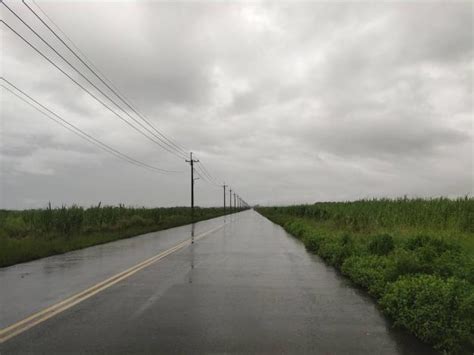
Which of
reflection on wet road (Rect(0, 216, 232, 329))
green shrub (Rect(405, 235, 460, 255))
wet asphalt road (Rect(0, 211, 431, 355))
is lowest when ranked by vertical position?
wet asphalt road (Rect(0, 211, 431, 355))

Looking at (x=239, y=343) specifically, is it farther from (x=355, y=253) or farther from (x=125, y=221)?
(x=125, y=221)

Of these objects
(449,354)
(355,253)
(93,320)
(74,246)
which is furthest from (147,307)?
(74,246)

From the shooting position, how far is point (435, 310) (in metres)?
5.89

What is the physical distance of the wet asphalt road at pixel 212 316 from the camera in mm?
5199

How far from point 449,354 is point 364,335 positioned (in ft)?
3.48

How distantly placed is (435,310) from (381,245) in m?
6.34

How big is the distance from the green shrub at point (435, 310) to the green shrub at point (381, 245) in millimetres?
4748

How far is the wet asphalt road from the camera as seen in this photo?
5.20 m

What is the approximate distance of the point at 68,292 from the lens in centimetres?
834

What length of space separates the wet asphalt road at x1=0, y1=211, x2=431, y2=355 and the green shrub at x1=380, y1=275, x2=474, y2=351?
0.85ft

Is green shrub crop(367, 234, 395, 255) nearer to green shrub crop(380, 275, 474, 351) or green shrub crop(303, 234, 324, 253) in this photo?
green shrub crop(303, 234, 324, 253)

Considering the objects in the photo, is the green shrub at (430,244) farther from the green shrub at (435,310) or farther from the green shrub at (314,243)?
the green shrub at (314,243)

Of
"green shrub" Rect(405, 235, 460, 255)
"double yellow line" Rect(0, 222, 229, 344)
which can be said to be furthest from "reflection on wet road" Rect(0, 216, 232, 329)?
"green shrub" Rect(405, 235, 460, 255)

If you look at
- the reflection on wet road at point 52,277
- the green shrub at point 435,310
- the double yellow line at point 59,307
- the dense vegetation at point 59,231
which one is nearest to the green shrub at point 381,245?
the green shrub at point 435,310
